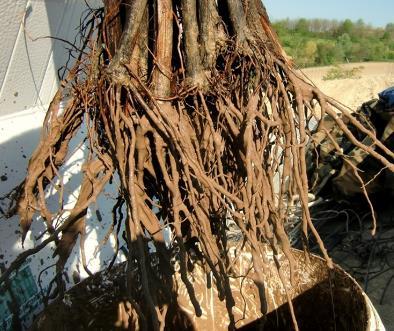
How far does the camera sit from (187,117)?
1400mm

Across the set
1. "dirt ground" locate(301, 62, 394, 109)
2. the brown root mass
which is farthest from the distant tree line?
the brown root mass

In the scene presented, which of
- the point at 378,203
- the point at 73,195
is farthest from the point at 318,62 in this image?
the point at 73,195

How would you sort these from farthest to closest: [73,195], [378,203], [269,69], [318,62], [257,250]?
[318,62], [378,203], [73,195], [269,69], [257,250]

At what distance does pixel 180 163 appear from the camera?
134 cm

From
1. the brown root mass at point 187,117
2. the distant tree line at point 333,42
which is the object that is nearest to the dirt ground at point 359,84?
the distant tree line at point 333,42

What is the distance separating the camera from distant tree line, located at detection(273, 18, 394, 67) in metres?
20.1

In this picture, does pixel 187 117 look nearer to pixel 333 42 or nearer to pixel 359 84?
pixel 359 84

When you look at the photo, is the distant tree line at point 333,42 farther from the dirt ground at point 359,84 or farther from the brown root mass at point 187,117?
the brown root mass at point 187,117

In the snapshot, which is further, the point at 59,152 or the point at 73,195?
the point at 73,195

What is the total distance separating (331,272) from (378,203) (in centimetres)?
213

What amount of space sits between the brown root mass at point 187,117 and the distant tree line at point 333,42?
48.2 feet

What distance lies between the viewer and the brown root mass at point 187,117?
4.29 feet

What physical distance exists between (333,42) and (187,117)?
23.6 meters

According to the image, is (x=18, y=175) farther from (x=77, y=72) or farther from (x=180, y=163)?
(x=180, y=163)
